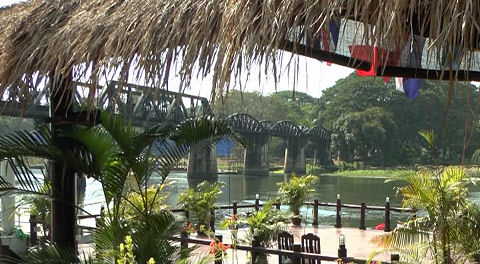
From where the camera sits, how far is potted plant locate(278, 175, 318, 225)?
1318 centimetres

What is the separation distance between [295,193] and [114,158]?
28.9 feet

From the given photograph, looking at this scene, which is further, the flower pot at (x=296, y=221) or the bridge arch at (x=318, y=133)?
the bridge arch at (x=318, y=133)

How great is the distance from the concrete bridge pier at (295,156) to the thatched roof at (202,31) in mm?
52279

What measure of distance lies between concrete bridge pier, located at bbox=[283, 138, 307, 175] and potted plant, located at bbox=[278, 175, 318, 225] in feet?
141

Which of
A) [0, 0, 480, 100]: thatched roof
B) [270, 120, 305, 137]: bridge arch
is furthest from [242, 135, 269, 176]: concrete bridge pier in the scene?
[0, 0, 480, 100]: thatched roof

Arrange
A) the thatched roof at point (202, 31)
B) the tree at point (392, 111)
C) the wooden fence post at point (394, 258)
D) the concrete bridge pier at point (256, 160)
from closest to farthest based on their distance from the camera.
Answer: the thatched roof at point (202, 31) → the wooden fence post at point (394, 258) → the tree at point (392, 111) → the concrete bridge pier at point (256, 160)

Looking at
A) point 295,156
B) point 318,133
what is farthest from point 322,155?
point 318,133

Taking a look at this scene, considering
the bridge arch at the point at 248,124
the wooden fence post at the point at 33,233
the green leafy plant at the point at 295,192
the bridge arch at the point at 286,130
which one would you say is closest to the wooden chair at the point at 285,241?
the wooden fence post at the point at 33,233

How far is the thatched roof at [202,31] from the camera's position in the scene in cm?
240

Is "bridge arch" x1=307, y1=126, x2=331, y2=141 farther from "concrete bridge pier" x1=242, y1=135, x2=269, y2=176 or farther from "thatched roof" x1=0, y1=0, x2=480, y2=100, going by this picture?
"thatched roof" x1=0, y1=0, x2=480, y2=100

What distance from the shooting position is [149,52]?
11.0 ft

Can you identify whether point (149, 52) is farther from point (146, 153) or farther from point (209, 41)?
point (146, 153)

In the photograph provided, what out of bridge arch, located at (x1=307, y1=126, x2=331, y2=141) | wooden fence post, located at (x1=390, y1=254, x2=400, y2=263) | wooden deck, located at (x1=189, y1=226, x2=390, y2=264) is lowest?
wooden deck, located at (x1=189, y1=226, x2=390, y2=264)

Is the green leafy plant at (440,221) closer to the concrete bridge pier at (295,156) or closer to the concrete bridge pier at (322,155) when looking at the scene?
the concrete bridge pier at (295,156)
